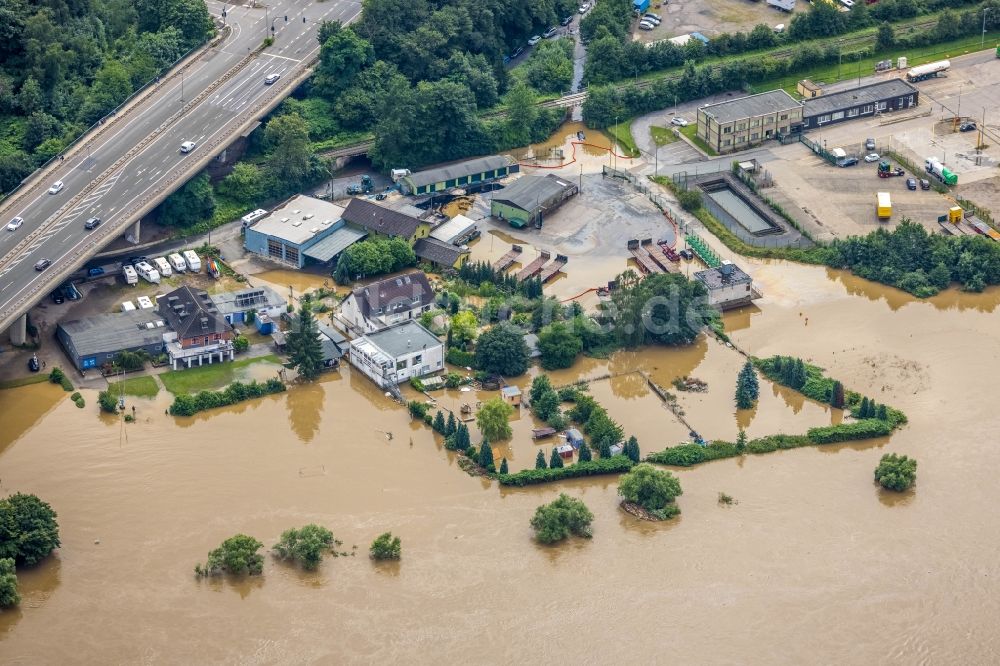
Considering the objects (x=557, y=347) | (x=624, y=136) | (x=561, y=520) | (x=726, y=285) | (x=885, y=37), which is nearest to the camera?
(x=561, y=520)

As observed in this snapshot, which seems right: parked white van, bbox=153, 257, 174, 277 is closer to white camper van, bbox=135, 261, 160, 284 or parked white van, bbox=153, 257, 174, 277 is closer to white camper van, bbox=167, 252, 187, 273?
white camper van, bbox=167, 252, 187, 273

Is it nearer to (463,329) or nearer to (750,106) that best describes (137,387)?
(463,329)

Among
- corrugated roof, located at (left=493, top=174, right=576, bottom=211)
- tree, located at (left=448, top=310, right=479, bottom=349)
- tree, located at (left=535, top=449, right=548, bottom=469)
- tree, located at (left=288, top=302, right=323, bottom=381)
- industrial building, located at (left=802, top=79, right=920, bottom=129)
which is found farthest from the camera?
industrial building, located at (left=802, top=79, right=920, bottom=129)

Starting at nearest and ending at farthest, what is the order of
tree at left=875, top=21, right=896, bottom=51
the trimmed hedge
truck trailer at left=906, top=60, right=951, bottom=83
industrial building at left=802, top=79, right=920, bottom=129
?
the trimmed hedge < industrial building at left=802, top=79, right=920, bottom=129 < truck trailer at left=906, top=60, right=951, bottom=83 < tree at left=875, top=21, right=896, bottom=51

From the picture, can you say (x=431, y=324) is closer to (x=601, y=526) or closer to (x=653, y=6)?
(x=601, y=526)

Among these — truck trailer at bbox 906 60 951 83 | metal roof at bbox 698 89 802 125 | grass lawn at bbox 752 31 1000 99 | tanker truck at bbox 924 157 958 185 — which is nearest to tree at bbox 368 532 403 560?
metal roof at bbox 698 89 802 125

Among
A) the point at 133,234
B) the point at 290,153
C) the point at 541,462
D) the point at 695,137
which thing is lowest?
the point at 695,137

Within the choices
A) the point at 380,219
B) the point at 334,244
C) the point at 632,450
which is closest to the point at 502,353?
the point at 632,450
